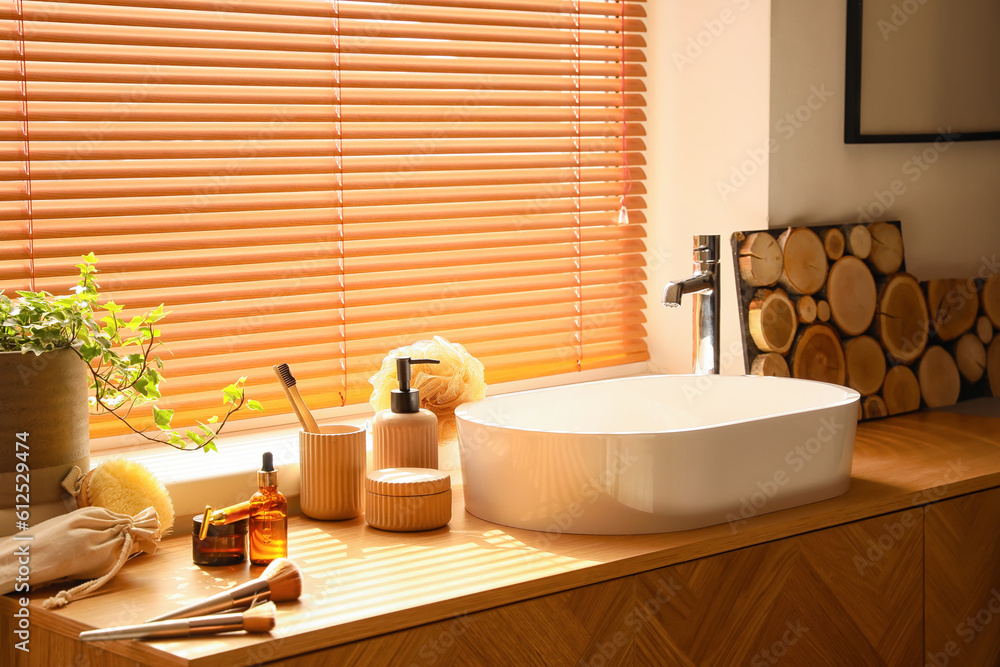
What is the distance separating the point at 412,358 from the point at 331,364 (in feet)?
0.91

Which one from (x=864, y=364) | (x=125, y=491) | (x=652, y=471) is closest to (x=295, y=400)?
(x=125, y=491)

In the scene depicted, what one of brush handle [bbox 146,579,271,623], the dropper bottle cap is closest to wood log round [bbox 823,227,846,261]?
the dropper bottle cap

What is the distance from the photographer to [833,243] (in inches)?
69.7

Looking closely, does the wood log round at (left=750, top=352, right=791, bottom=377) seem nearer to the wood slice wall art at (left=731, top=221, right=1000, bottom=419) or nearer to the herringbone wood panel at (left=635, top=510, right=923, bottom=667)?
the wood slice wall art at (left=731, top=221, right=1000, bottom=419)

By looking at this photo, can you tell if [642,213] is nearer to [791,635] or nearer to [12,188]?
[791,635]

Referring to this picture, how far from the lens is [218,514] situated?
111 cm

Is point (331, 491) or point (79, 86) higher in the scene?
point (79, 86)

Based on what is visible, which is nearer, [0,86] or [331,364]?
[0,86]

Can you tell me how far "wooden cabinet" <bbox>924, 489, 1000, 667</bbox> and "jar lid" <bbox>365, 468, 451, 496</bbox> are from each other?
2.19 feet

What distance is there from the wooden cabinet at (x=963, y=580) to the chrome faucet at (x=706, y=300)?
405 millimetres

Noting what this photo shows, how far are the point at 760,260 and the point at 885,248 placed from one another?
0.30 metres

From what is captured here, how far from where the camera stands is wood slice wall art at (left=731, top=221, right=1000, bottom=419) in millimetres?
1701

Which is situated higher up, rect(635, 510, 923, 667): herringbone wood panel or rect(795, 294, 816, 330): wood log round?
rect(795, 294, 816, 330): wood log round

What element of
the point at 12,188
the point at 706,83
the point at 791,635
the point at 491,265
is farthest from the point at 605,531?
the point at 706,83
